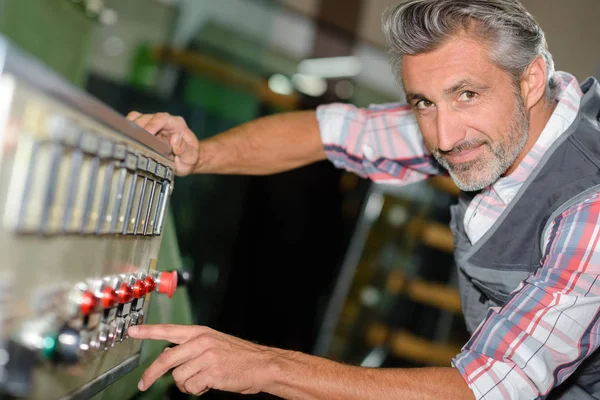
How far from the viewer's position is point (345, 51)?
3.18 meters

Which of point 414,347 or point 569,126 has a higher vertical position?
point 569,126

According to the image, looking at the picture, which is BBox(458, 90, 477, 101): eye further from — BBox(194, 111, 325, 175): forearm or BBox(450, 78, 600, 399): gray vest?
BBox(194, 111, 325, 175): forearm

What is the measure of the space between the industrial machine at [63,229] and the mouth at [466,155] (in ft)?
1.94

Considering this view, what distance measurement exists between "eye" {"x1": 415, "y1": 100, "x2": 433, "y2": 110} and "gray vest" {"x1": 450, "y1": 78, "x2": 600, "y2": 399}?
220 millimetres

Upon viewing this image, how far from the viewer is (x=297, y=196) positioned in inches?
132

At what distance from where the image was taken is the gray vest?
103 cm

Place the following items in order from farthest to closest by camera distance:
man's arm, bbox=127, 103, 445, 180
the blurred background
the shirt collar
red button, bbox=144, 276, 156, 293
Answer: the blurred background < man's arm, bbox=127, 103, 445, 180 < the shirt collar < red button, bbox=144, 276, 156, 293

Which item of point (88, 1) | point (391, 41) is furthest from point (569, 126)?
point (88, 1)

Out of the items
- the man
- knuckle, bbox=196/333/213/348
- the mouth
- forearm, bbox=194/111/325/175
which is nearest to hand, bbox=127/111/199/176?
the man

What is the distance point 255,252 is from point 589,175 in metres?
2.38

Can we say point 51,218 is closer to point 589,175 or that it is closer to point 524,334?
point 524,334

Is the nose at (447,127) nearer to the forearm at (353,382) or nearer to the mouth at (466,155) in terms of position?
the mouth at (466,155)

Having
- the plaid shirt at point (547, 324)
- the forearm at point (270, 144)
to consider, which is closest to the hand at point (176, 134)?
the forearm at point (270, 144)

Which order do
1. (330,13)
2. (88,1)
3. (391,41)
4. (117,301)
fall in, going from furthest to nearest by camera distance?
(330,13) → (88,1) → (391,41) → (117,301)
